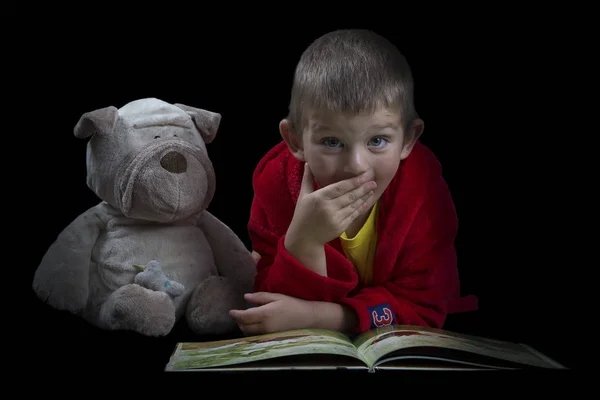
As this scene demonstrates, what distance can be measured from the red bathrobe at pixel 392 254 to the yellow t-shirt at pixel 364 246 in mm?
23

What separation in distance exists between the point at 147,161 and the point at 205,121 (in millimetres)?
213

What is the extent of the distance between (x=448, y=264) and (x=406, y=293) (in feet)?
0.56

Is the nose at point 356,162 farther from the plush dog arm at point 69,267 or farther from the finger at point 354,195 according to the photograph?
the plush dog arm at point 69,267

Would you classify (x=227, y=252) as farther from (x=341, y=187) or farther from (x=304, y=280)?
(x=341, y=187)

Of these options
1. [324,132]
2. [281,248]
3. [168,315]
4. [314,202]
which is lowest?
[168,315]

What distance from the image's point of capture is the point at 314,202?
2049 millimetres

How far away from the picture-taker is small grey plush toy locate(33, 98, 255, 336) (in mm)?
2223

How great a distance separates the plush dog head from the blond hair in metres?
0.32

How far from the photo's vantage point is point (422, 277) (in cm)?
224

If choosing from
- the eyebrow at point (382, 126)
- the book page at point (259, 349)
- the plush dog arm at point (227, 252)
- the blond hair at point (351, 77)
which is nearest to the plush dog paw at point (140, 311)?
the book page at point (259, 349)

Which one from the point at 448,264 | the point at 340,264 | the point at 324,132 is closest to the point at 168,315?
the point at 340,264

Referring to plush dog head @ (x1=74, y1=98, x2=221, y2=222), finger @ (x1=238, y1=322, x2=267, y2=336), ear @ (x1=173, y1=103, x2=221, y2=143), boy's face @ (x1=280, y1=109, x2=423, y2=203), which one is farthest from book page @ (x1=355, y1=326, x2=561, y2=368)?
ear @ (x1=173, y1=103, x2=221, y2=143)

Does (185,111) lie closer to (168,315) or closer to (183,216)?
(183,216)

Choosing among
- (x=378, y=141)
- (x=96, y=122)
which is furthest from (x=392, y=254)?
(x=96, y=122)
